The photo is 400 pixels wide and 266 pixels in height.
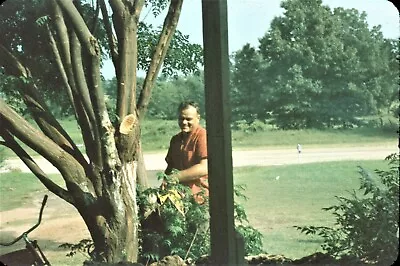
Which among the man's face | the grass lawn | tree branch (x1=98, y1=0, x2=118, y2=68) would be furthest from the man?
tree branch (x1=98, y1=0, x2=118, y2=68)

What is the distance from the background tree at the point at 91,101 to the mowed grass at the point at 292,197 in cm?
42

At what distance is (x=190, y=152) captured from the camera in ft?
7.20

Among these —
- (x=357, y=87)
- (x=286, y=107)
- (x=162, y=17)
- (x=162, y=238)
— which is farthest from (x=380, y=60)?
(x=162, y=238)

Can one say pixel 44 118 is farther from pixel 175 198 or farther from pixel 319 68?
pixel 319 68

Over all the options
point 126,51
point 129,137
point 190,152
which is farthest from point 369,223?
point 126,51

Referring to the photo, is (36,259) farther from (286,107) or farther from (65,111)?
(286,107)

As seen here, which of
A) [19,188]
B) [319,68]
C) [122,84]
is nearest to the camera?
[319,68]

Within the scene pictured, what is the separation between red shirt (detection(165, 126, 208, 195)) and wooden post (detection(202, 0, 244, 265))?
78 mm

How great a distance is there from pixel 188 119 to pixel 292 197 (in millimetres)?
411

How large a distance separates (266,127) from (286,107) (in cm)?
9

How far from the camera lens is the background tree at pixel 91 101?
7.44 ft

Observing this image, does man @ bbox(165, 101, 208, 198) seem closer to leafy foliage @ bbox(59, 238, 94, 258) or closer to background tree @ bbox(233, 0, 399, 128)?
background tree @ bbox(233, 0, 399, 128)

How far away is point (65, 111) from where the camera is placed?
2346 millimetres

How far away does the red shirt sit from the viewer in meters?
2.16
